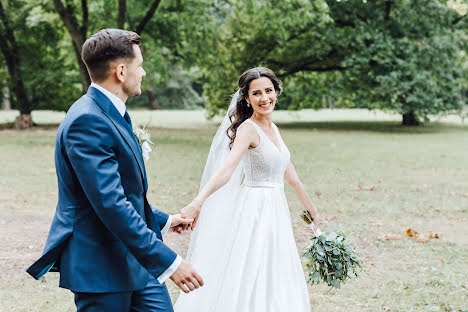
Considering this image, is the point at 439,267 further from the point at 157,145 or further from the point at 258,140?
the point at 157,145

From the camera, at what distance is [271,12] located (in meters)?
18.3

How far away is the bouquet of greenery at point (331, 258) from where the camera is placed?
388 centimetres

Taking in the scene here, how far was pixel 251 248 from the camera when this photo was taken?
3.93 m

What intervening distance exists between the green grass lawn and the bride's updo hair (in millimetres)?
1103

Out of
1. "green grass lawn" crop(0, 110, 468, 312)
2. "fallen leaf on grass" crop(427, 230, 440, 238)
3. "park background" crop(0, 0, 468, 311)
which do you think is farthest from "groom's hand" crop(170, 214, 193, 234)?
"fallen leaf on grass" crop(427, 230, 440, 238)

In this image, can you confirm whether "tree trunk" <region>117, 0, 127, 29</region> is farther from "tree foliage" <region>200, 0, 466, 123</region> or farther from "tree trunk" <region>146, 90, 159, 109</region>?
"tree trunk" <region>146, 90, 159, 109</region>

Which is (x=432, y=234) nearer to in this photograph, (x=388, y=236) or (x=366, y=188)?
(x=388, y=236)

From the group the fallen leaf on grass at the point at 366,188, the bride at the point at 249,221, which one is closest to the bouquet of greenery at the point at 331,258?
the bride at the point at 249,221

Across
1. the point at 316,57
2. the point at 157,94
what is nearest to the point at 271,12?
the point at 316,57

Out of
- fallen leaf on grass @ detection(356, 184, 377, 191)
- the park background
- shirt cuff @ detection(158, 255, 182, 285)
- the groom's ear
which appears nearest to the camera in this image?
shirt cuff @ detection(158, 255, 182, 285)

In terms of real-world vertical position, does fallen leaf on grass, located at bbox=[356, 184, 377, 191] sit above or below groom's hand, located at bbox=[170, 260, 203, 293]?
below

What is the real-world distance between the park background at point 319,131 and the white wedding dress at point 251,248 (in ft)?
3.72

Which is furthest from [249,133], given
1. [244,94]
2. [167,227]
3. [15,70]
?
[15,70]

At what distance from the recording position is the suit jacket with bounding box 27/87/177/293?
2.34 metres
